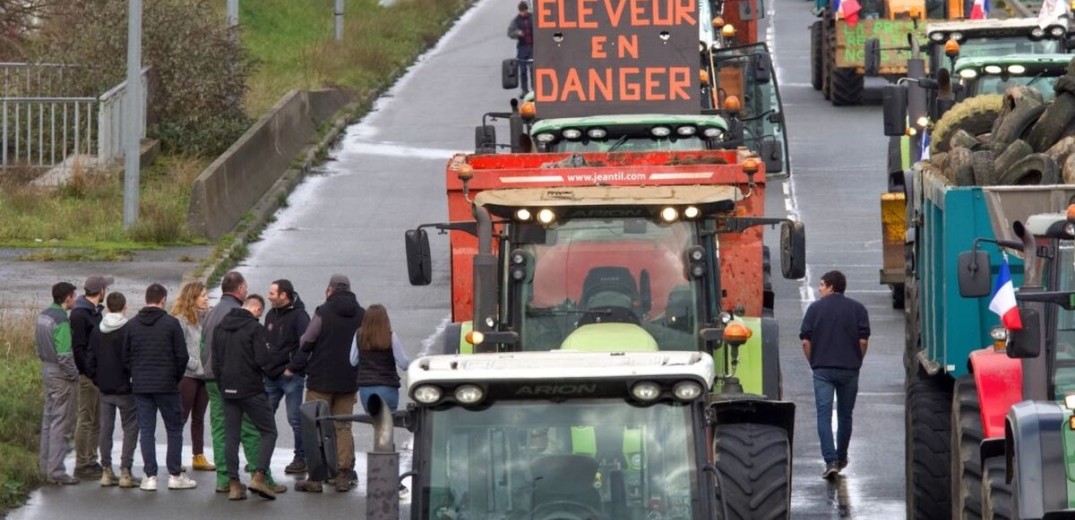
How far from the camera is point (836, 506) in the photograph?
15.4 metres

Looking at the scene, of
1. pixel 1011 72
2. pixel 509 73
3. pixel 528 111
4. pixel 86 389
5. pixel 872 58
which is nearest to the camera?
pixel 86 389

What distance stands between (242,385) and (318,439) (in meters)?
6.89

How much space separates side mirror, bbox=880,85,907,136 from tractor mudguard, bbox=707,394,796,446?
1011cm

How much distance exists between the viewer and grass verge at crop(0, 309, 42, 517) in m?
16.0

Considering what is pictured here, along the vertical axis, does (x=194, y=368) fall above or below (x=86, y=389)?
above

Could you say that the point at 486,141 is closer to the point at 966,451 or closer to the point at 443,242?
the point at 443,242

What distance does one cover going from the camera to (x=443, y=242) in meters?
26.8

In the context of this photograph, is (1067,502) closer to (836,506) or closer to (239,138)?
(836,506)

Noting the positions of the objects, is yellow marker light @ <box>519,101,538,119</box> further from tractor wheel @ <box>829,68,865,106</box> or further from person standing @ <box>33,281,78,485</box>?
tractor wheel @ <box>829,68,865,106</box>

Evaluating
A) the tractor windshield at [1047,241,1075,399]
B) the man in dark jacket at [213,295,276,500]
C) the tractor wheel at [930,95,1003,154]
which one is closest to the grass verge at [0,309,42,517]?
the man in dark jacket at [213,295,276,500]

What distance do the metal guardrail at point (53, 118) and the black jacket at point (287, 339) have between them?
13.2 m

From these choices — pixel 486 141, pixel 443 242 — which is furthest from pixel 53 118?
pixel 486 141

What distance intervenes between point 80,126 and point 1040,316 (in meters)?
21.7

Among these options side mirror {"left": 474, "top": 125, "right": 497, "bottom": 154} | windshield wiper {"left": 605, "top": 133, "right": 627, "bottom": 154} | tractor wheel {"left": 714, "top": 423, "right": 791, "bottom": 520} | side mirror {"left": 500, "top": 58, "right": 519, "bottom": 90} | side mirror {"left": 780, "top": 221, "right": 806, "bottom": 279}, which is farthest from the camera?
side mirror {"left": 500, "top": 58, "right": 519, "bottom": 90}
